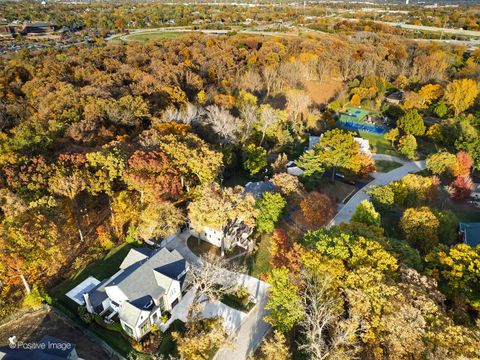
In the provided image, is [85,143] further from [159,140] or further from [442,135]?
[442,135]

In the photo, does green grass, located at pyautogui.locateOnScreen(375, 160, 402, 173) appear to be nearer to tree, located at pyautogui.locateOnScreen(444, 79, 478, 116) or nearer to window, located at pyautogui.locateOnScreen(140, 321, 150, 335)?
tree, located at pyautogui.locateOnScreen(444, 79, 478, 116)

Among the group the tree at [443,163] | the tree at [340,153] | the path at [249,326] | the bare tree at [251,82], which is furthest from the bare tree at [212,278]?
the bare tree at [251,82]

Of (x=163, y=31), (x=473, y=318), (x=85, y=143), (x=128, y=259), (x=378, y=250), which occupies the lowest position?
(x=473, y=318)

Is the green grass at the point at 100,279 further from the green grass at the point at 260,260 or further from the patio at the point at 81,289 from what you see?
the green grass at the point at 260,260

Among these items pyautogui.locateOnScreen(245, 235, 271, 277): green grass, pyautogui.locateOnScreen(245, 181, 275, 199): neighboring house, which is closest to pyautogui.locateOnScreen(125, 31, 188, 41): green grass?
pyautogui.locateOnScreen(245, 181, 275, 199): neighboring house

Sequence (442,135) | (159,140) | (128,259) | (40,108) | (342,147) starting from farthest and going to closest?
(442,135)
(40,108)
(342,147)
(159,140)
(128,259)

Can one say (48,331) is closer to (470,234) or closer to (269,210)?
(269,210)

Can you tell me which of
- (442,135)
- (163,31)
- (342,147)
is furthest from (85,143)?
(163,31)
